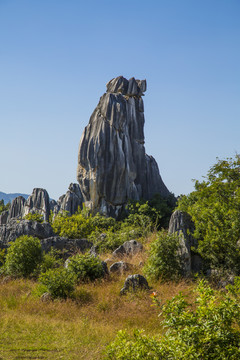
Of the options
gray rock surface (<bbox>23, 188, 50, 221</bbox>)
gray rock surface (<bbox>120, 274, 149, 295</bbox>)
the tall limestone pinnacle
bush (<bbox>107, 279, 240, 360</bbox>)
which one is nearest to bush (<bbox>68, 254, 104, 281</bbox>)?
gray rock surface (<bbox>120, 274, 149, 295</bbox>)

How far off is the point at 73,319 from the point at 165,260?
169 inches

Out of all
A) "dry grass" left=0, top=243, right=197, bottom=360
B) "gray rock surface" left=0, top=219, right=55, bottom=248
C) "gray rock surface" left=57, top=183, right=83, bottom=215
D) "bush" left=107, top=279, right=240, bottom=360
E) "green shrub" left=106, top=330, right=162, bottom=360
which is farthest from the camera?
"gray rock surface" left=57, top=183, right=83, bottom=215

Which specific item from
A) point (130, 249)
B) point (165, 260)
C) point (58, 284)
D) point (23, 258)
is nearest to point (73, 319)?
point (58, 284)

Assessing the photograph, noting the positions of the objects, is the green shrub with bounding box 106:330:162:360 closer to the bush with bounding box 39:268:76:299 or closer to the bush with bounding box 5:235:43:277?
the bush with bounding box 39:268:76:299

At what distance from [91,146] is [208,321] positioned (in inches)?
1592

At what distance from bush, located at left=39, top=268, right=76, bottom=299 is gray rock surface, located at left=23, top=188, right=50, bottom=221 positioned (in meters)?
35.1

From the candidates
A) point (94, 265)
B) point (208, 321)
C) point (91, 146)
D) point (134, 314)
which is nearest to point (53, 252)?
point (94, 265)

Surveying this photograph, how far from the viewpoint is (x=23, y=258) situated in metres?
14.4

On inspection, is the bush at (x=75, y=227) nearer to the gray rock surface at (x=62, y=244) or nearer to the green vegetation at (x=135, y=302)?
the gray rock surface at (x=62, y=244)

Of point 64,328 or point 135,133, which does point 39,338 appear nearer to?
point 64,328

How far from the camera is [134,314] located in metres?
9.46

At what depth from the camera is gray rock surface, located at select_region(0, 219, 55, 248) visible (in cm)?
1733

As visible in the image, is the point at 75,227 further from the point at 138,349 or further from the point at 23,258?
the point at 138,349

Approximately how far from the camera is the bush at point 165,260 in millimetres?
12258
